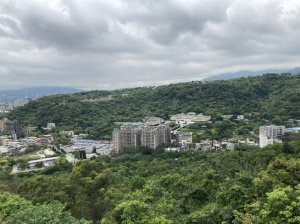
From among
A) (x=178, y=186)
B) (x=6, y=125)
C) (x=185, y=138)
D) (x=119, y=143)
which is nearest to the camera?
(x=178, y=186)

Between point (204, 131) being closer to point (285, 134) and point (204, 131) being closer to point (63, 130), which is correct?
point (285, 134)

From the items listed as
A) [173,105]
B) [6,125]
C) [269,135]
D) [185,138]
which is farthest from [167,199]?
[173,105]

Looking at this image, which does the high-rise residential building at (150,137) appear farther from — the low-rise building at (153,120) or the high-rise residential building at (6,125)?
the high-rise residential building at (6,125)

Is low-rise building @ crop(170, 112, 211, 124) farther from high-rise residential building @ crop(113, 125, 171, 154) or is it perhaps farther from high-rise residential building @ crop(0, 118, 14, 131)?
high-rise residential building @ crop(0, 118, 14, 131)

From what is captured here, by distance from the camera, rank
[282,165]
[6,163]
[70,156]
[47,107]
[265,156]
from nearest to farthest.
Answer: [282,165] → [265,156] → [6,163] → [70,156] → [47,107]

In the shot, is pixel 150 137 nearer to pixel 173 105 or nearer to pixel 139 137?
pixel 139 137

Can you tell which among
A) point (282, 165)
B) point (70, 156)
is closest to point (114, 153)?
point (70, 156)
